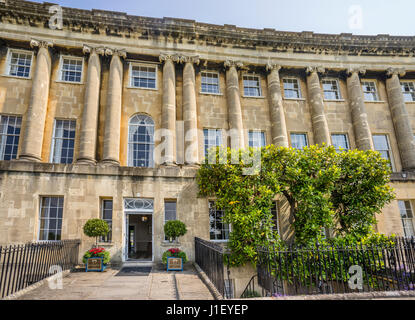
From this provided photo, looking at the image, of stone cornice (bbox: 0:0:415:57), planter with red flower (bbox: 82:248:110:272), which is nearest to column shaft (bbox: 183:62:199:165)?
stone cornice (bbox: 0:0:415:57)

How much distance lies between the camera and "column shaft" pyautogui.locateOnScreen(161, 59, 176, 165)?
1481cm

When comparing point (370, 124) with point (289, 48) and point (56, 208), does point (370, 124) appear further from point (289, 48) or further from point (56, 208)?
point (56, 208)

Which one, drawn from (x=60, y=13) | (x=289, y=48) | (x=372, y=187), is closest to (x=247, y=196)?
(x=372, y=187)

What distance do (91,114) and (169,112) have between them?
433cm

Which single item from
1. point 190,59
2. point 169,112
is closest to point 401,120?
point 190,59

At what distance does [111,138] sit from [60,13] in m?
7.99

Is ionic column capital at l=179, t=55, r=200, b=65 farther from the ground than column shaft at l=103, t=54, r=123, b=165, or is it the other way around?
ionic column capital at l=179, t=55, r=200, b=65

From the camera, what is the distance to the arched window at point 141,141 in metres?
15.0

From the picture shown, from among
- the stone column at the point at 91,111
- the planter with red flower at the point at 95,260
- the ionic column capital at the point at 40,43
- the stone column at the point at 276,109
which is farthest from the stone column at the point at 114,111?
the stone column at the point at 276,109

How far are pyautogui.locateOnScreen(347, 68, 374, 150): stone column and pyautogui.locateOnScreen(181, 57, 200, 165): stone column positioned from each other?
36.0 feet

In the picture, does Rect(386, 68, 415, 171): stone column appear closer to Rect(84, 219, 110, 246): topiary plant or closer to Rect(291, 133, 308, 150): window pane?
Rect(291, 133, 308, 150): window pane

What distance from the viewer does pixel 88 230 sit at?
11000mm

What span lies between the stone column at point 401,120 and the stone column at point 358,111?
7.40 ft

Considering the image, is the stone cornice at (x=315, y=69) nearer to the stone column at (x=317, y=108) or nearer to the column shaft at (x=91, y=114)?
the stone column at (x=317, y=108)
